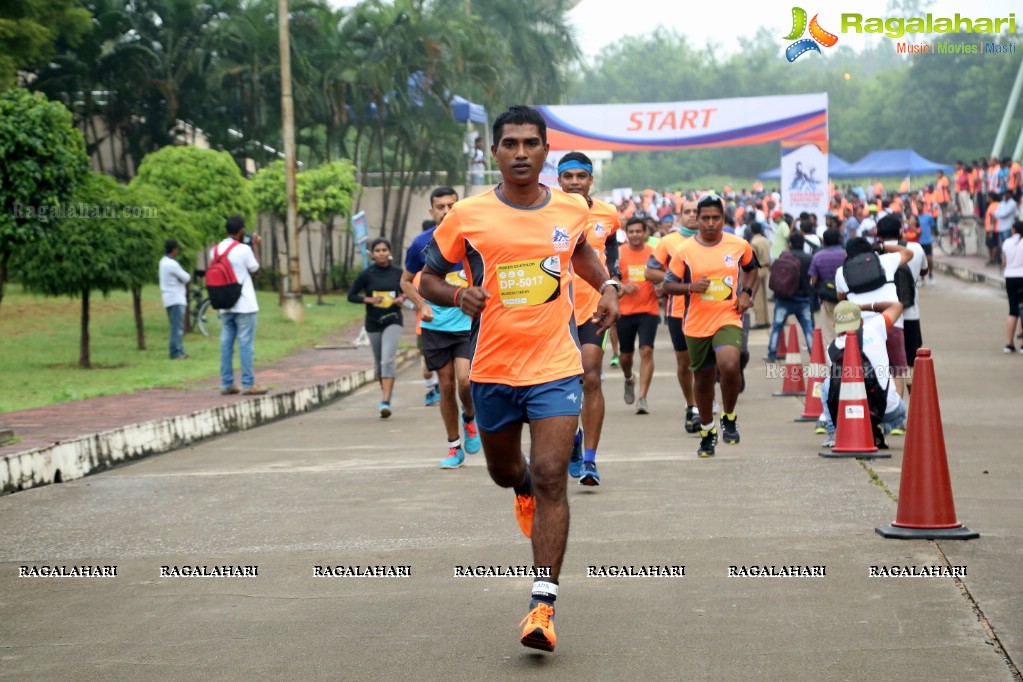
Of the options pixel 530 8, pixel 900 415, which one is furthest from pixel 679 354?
pixel 530 8

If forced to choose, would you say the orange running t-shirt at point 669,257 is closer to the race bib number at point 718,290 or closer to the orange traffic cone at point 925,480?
the race bib number at point 718,290

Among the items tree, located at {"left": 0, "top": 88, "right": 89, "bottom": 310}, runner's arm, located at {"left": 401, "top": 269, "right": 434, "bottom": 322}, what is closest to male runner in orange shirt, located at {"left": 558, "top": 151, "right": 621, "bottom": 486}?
runner's arm, located at {"left": 401, "top": 269, "right": 434, "bottom": 322}

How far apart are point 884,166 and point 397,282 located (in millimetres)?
50889

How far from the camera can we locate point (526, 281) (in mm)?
6129

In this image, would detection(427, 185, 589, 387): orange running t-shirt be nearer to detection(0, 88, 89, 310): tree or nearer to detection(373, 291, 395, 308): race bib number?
detection(373, 291, 395, 308): race bib number

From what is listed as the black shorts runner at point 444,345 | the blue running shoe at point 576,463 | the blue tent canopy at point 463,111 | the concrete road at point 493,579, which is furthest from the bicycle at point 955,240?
the blue running shoe at point 576,463

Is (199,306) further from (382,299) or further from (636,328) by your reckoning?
(636,328)

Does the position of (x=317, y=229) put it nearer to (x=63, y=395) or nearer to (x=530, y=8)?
(x=530, y=8)

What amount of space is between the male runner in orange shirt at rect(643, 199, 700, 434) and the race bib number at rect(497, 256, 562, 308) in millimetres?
5276

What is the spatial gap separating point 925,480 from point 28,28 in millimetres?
22685

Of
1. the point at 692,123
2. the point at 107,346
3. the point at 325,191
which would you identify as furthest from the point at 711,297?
the point at 692,123

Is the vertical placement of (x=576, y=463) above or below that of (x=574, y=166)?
below

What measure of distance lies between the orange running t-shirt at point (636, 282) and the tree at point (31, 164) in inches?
269

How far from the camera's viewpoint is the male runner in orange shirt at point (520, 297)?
19.9 ft
